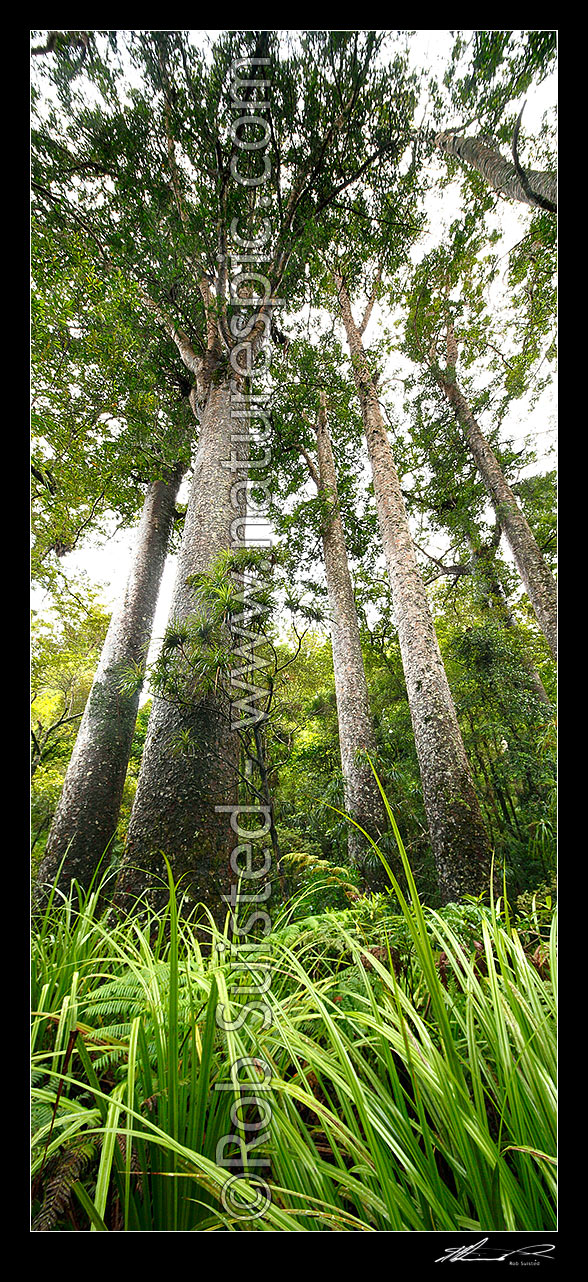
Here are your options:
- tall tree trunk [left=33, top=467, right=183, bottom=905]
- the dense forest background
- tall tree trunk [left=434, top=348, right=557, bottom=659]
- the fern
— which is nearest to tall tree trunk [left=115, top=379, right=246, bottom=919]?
the dense forest background

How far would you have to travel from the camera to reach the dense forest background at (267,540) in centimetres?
98

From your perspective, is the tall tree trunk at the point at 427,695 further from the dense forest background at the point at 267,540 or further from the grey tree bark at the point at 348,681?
the grey tree bark at the point at 348,681

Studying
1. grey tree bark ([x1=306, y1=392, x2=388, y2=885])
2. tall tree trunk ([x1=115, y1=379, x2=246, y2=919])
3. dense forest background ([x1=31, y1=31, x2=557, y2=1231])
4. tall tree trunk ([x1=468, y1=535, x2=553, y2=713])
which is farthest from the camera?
grey tree bark ([x1=306, y1=392, x2=388, y2=885])

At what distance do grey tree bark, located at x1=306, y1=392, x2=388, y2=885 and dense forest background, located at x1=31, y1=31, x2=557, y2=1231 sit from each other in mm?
41

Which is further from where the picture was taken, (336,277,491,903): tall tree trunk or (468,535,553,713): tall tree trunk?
(468,535,553,713): tall tree trunk

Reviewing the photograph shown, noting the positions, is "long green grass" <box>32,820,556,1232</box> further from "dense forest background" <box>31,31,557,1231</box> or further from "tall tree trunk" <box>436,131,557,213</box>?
"tall tree trunk" <box>436,131,557,213</box>

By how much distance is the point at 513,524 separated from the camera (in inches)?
75.6

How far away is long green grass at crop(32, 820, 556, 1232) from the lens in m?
0.61

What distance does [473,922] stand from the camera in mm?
1217

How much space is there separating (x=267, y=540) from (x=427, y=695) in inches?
54.1

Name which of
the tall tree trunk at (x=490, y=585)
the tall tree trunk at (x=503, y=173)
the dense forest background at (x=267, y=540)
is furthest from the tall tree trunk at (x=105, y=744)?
the tall tree trunk at (x=503, y=173)
